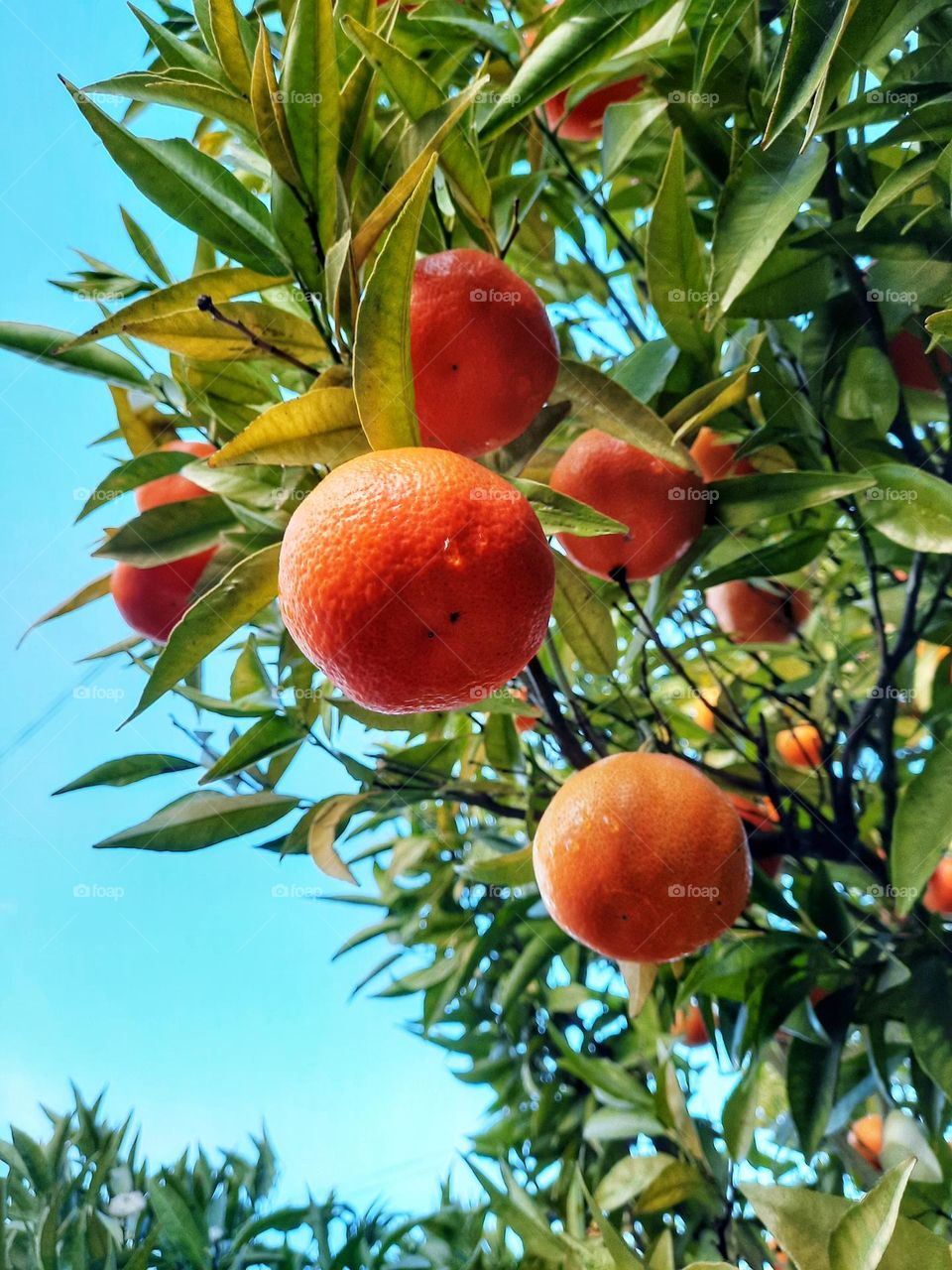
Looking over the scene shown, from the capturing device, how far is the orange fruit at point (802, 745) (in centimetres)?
122

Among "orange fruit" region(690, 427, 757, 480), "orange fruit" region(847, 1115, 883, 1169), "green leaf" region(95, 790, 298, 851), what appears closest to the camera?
"green leaf" region(95, 790, 298, 851)

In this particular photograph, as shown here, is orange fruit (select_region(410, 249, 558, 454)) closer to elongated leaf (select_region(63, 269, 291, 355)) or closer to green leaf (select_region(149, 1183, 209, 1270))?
elongated leaf (select_region(63, 269, 291, 355))

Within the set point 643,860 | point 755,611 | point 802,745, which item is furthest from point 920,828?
point 802,745

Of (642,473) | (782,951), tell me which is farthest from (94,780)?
(782,951)

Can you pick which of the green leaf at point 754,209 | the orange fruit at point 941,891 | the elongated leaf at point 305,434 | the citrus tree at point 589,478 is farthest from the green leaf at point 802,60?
the orange fruit at point 941,891

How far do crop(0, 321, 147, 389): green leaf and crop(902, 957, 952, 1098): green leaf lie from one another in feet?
2.59

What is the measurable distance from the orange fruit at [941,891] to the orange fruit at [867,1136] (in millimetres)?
247

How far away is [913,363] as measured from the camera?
887mm

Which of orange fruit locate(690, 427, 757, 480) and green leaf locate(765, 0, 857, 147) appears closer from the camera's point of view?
green leaf locate(765, 0, 857, 147)

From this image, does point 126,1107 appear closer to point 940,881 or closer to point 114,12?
point 940,881

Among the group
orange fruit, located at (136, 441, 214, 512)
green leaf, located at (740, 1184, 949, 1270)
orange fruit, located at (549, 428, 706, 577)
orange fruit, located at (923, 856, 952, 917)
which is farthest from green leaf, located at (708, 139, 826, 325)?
orange fruit, located at (923, 856, 952, 917)

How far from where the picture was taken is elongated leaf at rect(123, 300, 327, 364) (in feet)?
1.85

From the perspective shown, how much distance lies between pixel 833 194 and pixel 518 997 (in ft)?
3.10

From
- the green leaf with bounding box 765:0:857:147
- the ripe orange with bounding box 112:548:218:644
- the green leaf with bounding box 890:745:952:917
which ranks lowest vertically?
the green leaf with bounding box 890:745:952:917
